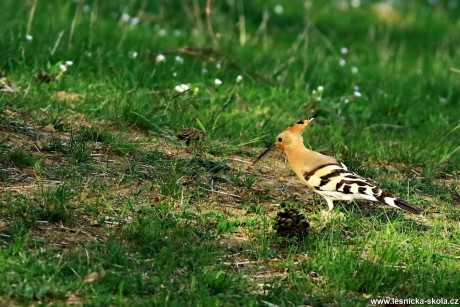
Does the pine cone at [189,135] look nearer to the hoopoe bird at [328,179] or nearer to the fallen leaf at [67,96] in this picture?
the hoopoe bird at [328,179]

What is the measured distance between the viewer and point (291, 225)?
201 inches

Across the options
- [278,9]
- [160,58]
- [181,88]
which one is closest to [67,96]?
[181,88]

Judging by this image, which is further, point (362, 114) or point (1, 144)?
point (362, 114)

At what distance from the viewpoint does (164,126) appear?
6688mm

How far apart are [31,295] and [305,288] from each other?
1327 millimetres

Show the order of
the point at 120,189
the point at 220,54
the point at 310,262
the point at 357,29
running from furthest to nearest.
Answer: the point at 357,29
the point at 220,54
the point at 120,189
the point at 310,262

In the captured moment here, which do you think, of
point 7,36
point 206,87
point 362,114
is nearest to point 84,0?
point 7,36

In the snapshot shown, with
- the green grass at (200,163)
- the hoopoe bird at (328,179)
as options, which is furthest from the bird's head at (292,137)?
the green grass at (200,163)

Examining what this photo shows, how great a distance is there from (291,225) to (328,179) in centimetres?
56

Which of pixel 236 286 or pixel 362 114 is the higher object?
pixel 236 286

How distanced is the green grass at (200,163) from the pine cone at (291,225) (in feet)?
0.19

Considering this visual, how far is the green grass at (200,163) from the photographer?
15.3ft

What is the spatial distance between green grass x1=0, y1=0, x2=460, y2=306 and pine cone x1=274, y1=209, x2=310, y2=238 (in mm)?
58

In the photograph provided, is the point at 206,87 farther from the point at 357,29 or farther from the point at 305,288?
the point at 357,29
